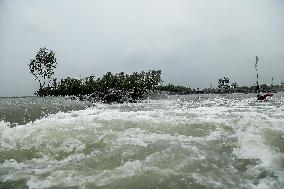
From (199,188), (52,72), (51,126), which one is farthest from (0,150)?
(52,72)

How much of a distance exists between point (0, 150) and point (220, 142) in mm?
5283

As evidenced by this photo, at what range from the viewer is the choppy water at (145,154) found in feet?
18.8

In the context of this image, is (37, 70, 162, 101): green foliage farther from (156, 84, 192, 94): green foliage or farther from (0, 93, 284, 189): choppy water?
(0, 93, 284, 189): choppy water

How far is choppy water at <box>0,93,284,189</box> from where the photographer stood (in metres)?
5.72

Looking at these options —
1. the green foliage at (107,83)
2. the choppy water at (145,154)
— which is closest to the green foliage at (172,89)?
the green foliage at (107,83)

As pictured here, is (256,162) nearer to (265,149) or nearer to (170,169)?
(265,149)

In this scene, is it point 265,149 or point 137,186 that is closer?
point 137,186

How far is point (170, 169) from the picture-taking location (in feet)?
20.0

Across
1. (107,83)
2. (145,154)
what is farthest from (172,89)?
(145,154)

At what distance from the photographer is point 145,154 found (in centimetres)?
700

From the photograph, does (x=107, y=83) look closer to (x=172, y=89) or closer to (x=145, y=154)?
(x=172, y=89)

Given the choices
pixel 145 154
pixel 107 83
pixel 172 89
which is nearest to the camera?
pixel 145 154

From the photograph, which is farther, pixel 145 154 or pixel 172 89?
pixel 172 89

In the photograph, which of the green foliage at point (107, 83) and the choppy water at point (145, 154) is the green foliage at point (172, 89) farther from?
the choppy water at point (145, 154)
